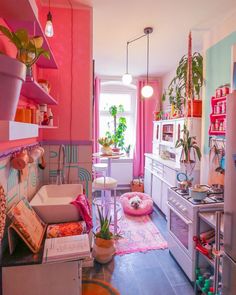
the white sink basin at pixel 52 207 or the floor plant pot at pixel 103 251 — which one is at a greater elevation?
the white sink basin at pixel 52 207

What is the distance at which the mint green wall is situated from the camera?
2.23 meters

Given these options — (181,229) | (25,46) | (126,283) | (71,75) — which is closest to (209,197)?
(181,229)

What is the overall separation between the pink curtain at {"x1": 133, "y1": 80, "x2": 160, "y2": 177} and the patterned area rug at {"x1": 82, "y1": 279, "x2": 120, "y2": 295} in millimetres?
3047

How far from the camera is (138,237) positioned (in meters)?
2.74

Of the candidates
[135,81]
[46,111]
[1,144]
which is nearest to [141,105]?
[135,81]

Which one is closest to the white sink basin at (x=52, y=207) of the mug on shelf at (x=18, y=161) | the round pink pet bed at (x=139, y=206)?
the mug on shelf at (x=18, y=161)

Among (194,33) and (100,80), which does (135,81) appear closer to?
(100,80)

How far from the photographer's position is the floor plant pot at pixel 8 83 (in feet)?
2.27

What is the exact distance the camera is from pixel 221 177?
6.97 ft

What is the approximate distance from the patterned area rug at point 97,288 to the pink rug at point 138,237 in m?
0.51

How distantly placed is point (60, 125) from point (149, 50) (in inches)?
75.8

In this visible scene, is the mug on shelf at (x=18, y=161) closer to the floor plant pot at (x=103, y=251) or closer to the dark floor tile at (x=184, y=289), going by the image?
the floor plant pot at (x=103, y=251)

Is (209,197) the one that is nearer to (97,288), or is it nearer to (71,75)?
(97,288)

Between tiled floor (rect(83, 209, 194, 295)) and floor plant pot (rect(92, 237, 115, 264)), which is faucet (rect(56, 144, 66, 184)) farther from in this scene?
tiled floor (rect(83, 209, 194, 295))
